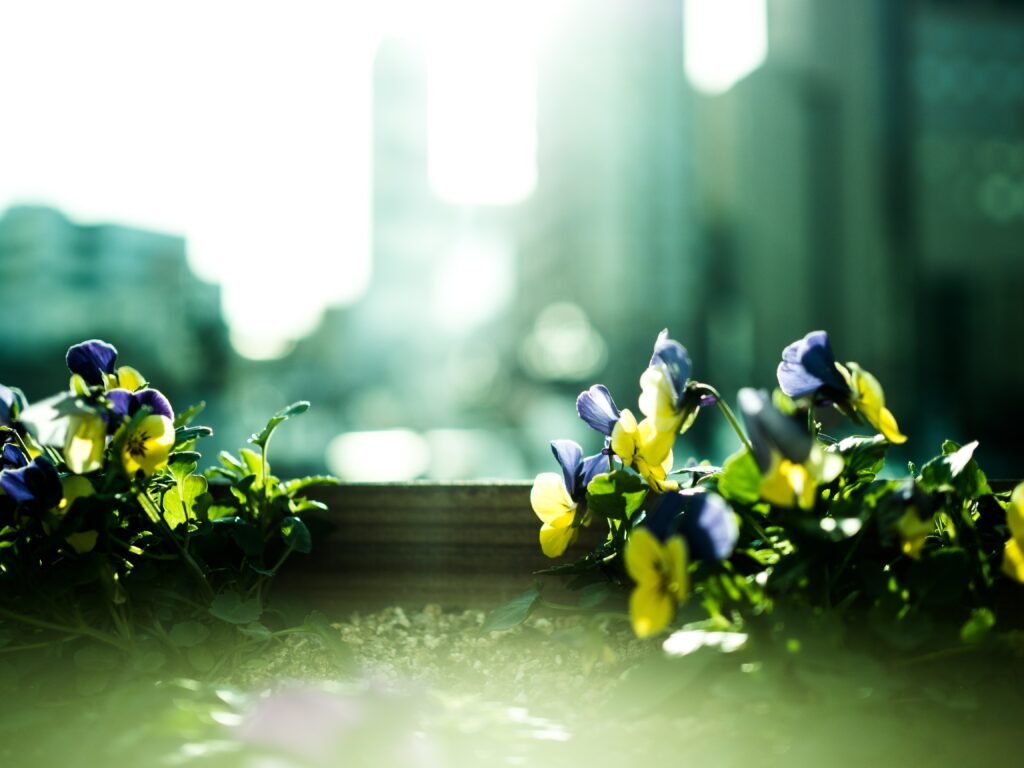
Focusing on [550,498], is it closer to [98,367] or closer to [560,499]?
[560,499]

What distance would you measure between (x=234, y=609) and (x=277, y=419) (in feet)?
0.58

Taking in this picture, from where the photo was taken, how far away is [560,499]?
3.13 feet

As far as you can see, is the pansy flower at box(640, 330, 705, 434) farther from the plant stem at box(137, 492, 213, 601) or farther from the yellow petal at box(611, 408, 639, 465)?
the plant stem at box(137, 492, 213, 601)

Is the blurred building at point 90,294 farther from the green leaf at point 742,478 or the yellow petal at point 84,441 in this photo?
the green leaf at point 742,478

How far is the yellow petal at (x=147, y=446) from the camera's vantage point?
0.85m

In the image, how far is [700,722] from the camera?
0.74m

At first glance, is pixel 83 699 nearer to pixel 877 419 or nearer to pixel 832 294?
pixel 877 419

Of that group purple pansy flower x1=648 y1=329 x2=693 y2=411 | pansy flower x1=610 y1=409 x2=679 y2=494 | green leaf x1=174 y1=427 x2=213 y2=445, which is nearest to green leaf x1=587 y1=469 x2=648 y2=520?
pansy flower x1=610 y1=409 x2=679 y2=494

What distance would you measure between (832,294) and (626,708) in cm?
2526

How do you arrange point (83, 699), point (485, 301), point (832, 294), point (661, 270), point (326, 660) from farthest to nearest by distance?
1. point (485, 301)
2. point (661, 270)
3. point (832, 294)
4. point (326, 660)
5. point (83, 699)

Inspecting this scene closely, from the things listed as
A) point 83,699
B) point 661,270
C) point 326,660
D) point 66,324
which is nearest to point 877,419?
point 326,660

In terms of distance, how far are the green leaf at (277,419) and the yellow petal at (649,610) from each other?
14.4 inches

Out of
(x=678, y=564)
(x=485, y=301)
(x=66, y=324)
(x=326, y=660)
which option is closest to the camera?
(x=678, y=564)

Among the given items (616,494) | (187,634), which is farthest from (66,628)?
(616,494)
